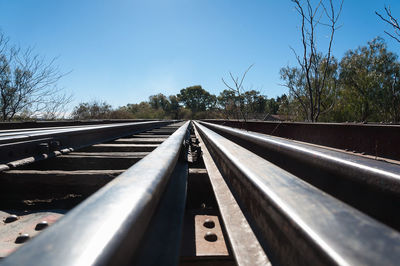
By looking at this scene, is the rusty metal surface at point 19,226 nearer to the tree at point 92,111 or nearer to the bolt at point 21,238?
the bolt at point 21,238

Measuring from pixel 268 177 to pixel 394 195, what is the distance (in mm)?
376

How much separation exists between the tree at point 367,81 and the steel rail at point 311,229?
3402 centimetres

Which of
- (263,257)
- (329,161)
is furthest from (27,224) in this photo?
(329,161)

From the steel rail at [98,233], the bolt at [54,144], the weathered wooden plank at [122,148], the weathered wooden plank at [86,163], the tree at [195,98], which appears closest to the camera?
the steel rail at [98,233]

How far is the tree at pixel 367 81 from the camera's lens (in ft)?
99.1

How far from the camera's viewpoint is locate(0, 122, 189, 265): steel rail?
312 mm

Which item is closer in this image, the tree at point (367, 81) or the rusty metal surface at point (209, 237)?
the rusty metal surface at point (209, 237)

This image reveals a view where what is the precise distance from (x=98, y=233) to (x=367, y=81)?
3935cm

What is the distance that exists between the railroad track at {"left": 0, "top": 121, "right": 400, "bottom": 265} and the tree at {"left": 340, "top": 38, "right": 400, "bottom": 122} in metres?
33.7

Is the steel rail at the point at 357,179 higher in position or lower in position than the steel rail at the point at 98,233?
lower

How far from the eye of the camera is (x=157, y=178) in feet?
2.33

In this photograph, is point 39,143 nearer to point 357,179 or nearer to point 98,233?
point 98,233

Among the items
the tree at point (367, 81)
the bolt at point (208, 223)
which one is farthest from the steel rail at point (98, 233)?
the tree at point (367, 81)

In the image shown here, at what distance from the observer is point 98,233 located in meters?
0.37
